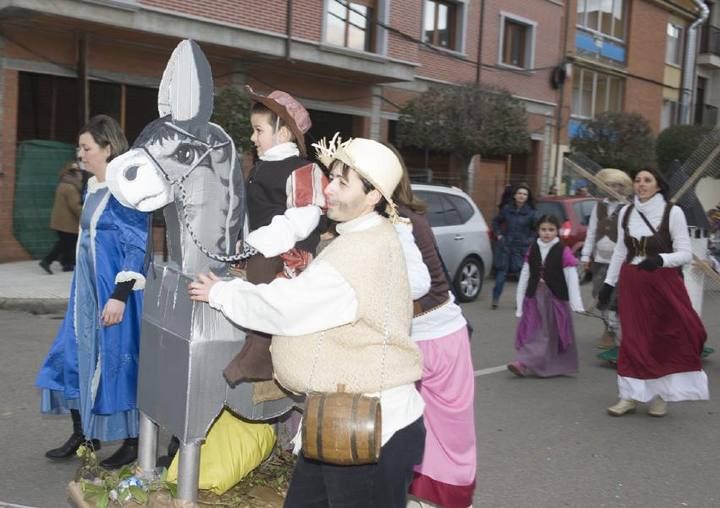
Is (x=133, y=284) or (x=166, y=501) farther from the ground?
(x=133, y=284)

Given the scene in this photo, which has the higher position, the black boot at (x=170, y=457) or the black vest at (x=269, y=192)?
the black vest at (x=269, y=192)

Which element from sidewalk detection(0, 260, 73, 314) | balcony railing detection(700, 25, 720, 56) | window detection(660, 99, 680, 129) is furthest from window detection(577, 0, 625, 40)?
sidewalk detection(0, 260, 73, 314)

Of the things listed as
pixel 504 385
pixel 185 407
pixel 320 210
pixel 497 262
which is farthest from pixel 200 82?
pixel 497 262

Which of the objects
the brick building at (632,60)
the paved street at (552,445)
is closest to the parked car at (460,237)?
the paved street at (552,445)

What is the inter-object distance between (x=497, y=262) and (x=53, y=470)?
28.4 feet

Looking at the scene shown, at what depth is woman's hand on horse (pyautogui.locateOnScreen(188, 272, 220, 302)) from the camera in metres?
2.81

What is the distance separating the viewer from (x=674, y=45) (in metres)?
31.4

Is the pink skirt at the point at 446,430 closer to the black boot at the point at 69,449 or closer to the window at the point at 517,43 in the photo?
the black boot at the point at 69,449

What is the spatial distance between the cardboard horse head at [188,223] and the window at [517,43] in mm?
20557

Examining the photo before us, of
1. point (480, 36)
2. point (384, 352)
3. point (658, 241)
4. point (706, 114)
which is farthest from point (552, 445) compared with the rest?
point (706, 114)

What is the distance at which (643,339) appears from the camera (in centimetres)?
632

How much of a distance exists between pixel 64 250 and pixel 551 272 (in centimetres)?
765

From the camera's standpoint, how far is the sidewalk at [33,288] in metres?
10.2

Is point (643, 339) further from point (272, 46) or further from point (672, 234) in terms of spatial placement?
point (272, 46)
